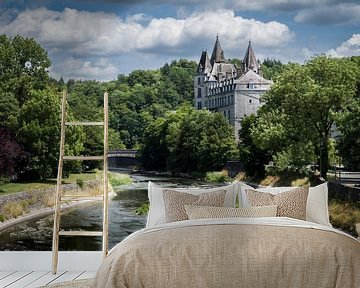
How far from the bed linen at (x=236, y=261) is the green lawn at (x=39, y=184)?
3132 mm

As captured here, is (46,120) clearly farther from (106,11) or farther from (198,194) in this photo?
(198,194)

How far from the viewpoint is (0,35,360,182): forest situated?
23.3 feet

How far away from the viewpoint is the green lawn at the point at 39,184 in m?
7.14

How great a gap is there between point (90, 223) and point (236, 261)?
3431 mm

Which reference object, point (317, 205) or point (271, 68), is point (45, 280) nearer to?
point (317, 205)

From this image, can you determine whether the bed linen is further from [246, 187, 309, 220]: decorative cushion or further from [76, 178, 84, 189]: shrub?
[76, 178, 84, 189]: shrub

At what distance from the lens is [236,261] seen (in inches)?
156

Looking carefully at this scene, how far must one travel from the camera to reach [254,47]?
23.9 ft

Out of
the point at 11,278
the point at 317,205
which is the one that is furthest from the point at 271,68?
the point at 11,278

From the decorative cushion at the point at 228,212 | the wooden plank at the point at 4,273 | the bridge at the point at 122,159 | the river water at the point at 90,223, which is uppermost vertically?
the bridge at the point at 122,159

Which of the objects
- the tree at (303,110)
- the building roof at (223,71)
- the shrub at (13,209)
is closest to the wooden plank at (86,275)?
the shrub at (13,209)

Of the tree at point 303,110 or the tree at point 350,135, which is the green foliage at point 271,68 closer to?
the tree at point 303,110

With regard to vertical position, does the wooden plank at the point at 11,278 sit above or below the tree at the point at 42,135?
below

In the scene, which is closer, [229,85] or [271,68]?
[229,85]
